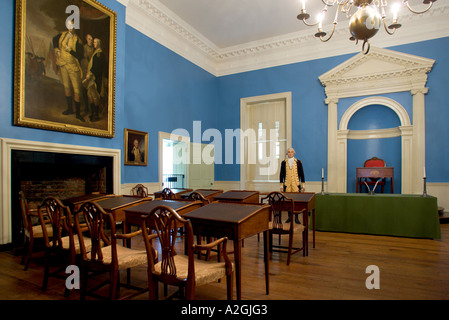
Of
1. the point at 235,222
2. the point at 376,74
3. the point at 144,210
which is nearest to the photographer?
the point at 235,222

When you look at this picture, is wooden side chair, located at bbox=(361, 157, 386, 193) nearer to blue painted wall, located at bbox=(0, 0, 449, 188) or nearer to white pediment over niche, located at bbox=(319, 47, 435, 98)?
blue painted wall, located at bbox=(0, 0, 449, 188)

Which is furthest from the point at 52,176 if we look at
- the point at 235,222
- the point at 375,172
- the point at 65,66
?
the point at 375,172

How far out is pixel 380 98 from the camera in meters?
8.79

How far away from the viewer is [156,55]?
27.5 ft

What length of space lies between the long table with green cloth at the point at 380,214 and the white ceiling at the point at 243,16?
5.23m

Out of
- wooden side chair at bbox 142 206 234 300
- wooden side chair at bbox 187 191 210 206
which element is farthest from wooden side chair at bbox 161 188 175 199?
wooden side chair at bbox 142 206 234 300

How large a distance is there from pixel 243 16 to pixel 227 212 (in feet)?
24.4

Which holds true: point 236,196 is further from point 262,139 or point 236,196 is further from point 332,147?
point 262,139

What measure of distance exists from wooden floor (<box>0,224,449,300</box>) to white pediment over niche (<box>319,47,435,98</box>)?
4949 millimetres

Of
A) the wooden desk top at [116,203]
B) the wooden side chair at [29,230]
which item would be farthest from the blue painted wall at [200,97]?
the wooden desk top at [116,203]

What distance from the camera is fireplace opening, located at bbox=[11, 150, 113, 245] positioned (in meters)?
4.84

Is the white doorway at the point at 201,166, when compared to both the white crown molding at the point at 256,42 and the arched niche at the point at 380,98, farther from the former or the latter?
the arched niche at the point at 380,98
